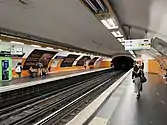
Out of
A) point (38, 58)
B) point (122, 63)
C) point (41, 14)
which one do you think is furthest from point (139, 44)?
point (122, 63)

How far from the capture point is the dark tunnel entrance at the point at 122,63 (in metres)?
41.8

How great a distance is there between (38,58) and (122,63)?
27344 mm

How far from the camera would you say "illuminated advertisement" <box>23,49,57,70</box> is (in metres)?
16.2

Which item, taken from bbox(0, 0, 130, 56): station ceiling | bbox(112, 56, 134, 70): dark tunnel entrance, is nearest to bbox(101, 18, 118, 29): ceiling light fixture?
bbox(0, 0, 130, 56): station ceiling

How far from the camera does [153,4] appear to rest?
4887 mm

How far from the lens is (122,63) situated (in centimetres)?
4222

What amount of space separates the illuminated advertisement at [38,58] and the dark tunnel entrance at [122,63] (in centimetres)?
2437

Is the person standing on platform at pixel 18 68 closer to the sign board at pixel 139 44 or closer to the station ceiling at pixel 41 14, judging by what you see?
the station ceiling at pixel 41 14

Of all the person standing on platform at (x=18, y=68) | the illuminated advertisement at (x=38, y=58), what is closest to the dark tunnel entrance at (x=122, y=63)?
the illuminated advertisement at (x=38, y=58)

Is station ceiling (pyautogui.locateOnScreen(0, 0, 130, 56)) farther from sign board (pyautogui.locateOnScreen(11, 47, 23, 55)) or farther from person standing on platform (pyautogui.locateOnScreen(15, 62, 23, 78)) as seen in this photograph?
person standing on platform (pyautogui.locateOnScreen(15, 62, 23, 78))

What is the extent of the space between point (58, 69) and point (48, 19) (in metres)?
16.6

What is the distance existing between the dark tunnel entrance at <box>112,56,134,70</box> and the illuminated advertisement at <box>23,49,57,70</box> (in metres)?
24.4

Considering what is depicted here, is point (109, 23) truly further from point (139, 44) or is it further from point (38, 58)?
point (38, 58)

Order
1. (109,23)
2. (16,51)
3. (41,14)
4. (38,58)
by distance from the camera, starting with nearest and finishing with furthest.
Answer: (41,14) → (109,23) → (16,51) → (38,58)
